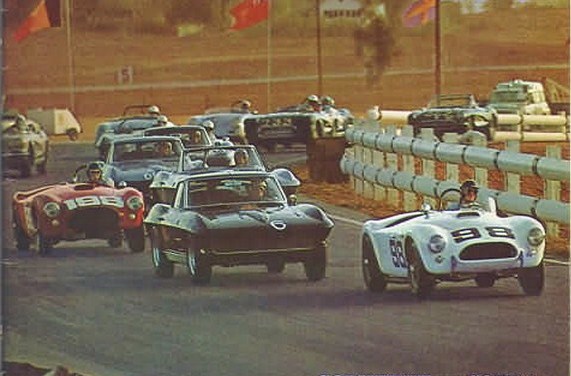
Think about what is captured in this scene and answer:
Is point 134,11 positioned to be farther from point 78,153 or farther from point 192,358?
point 192,358

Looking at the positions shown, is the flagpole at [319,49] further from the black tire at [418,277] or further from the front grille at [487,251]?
the front grille at [487,251]

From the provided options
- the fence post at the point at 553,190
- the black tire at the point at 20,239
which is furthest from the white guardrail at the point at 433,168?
the black tire at the point at 20,239

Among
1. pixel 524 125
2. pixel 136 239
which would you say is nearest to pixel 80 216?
pixel 136 239

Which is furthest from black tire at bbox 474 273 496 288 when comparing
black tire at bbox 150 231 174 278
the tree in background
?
black tire at bbox 150 231 174 278

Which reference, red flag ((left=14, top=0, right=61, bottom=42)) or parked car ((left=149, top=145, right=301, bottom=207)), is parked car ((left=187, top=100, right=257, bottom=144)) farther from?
red flag ((left=14, top=0, right=61, bottom=42))

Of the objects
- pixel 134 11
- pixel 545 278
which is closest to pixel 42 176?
pixel 134 11

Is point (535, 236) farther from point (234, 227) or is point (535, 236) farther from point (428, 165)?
point (234, 227)
